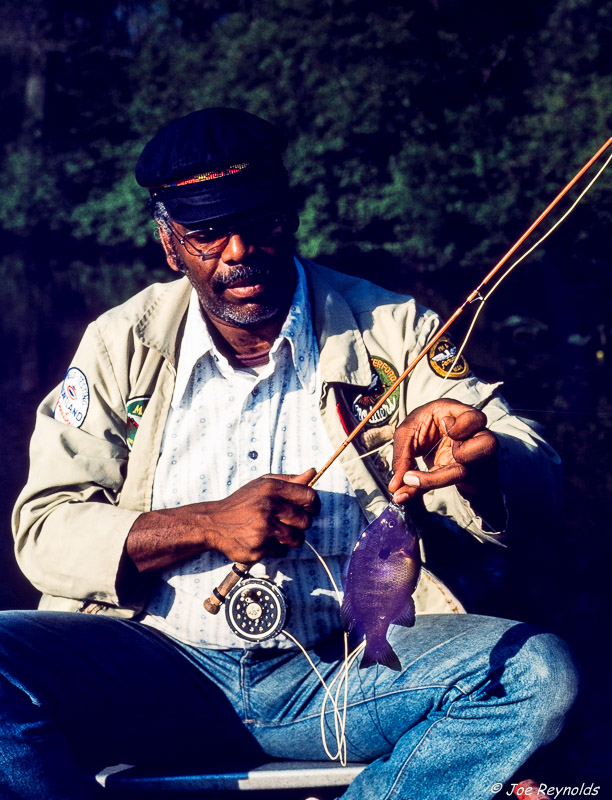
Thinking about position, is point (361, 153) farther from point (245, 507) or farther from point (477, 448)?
point (477, 448)

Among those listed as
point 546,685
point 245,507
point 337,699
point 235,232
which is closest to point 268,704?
point 337,699

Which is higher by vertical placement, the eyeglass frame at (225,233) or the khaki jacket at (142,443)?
the eyeglass frame at (225,233)

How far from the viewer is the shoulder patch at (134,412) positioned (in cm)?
284

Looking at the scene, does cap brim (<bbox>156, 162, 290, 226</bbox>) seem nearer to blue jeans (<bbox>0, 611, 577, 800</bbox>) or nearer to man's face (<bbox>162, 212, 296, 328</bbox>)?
man's face (<bbox>162, 212, 296, 328</bbox>)

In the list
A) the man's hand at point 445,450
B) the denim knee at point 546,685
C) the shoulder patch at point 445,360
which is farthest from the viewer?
the shoulder patch at point 445,360

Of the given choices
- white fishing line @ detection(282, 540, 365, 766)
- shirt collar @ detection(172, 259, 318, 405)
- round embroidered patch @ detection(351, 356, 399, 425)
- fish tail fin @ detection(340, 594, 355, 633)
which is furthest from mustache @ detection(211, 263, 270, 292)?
fish tail fin @ detection(340, 594, 355, 633)

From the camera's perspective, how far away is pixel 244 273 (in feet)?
9.25

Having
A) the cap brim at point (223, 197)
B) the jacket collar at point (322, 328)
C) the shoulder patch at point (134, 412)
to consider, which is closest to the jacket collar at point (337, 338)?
the jacket collar at point (322, 328)

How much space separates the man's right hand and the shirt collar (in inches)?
16.4

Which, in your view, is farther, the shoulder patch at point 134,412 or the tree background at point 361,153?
the tree background at point 361,153

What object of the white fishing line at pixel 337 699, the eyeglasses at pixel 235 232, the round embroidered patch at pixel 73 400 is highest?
the eyeglasses at pixel 235 232

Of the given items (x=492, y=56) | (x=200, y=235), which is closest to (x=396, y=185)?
(x=492, y=56)

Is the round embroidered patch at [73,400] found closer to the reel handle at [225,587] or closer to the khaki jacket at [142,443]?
the khaki jacket at [142,443]

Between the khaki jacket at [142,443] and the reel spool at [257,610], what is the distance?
0.33m
